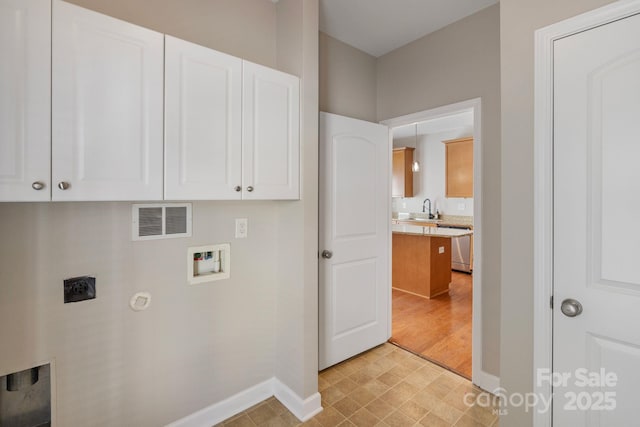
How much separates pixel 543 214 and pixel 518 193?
14cm

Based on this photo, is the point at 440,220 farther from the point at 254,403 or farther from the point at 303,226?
the point at 254,403

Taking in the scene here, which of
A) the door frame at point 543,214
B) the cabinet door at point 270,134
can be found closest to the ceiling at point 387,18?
the cabinet door at point 270,134

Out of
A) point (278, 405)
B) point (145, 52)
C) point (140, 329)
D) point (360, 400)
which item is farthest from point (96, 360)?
point (360, 400)

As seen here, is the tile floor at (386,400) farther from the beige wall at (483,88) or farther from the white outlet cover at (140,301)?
the white outlet cover at (140,301)

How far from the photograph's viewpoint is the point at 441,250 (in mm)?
4273

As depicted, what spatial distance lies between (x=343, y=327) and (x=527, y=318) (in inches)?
58.3

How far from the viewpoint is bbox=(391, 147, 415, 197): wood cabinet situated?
21.9 ft

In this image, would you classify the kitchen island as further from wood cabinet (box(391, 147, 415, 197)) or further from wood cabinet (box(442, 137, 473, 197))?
wood cabinet (box(391, 147, 415, 197))

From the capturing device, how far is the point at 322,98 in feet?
8.23

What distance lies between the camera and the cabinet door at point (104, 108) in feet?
3.80

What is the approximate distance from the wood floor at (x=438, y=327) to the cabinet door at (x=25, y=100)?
9.53ft

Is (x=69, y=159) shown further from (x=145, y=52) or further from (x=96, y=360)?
(x=96, y=360)

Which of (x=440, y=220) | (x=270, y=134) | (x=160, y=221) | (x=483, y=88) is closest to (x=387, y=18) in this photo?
(x=483, y=88)

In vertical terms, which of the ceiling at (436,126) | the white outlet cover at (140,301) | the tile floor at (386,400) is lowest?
the tile floor at (386,400)
